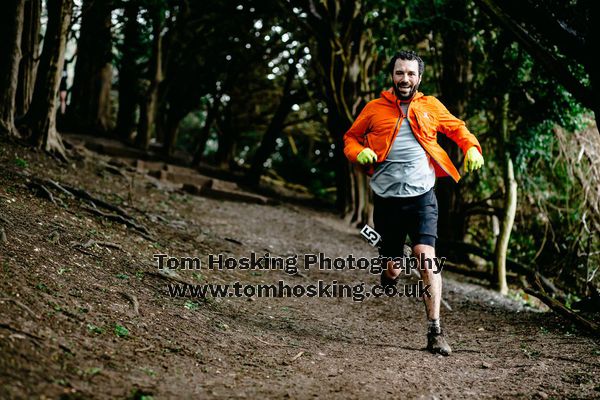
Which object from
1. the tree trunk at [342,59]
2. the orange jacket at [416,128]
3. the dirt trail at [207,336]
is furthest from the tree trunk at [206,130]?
the orange jacket at [416,128]

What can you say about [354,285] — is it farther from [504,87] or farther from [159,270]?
[504,87]

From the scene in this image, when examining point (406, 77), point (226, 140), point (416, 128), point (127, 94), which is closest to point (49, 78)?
point (406, 77)

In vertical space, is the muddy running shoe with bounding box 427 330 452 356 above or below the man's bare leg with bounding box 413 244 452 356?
below

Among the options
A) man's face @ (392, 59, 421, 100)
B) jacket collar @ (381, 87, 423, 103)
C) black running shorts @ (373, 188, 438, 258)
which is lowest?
black running shorts @ (373, 188, 438, 258)

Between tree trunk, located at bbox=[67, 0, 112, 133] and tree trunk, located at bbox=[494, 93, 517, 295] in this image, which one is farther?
tree trunk, located at bbox=[67, 0, 112, 133]

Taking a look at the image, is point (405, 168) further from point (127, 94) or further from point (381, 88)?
point (127, 94)

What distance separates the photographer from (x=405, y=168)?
4152 mm

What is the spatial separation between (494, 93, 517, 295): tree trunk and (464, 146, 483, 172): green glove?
4.12 meters

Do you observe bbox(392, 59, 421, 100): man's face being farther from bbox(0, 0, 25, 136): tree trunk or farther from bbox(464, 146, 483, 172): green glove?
bbox(0, 0, 25, 136): tree trunk

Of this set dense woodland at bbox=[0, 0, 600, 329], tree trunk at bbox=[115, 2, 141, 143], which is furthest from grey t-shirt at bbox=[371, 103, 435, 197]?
tree trunk at bbox=[115, 2, 141, 143]

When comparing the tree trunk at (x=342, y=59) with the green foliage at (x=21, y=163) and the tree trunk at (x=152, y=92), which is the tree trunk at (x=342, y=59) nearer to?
the tree trunk at (x=152, y=92)

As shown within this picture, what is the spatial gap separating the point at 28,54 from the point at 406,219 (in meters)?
6.57

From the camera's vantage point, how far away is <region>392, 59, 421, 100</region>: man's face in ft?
13.6

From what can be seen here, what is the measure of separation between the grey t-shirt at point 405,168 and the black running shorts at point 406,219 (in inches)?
2.4
